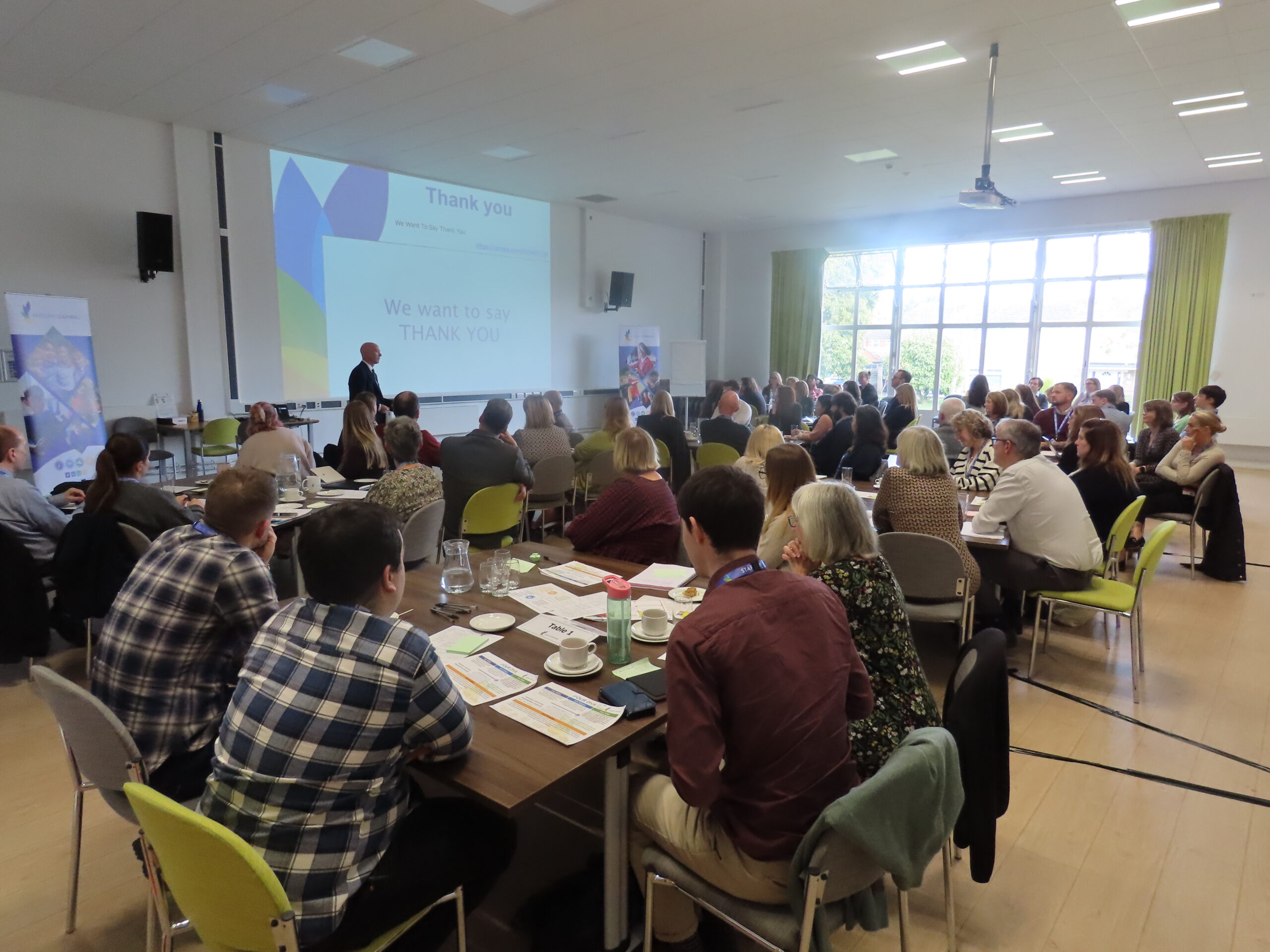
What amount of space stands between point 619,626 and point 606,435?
433 cm

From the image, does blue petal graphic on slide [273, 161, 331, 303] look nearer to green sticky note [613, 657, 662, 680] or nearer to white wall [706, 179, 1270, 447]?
green sticky note [613, 657, 662, 680]

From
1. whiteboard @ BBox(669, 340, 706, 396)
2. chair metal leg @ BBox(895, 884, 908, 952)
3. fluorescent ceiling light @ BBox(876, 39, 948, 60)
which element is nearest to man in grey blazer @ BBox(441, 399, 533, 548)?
chair metal leg @ BBox(895, 884, 908, 952)

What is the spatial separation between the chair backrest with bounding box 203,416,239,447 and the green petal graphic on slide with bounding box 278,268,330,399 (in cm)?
86

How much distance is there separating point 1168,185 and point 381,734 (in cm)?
1192


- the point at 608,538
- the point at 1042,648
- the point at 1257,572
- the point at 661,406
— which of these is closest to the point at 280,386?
the point at 661,406

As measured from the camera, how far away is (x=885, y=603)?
6.61ft

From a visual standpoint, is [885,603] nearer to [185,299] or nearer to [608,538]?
[608,538]

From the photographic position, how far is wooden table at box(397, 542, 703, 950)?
1547 mm

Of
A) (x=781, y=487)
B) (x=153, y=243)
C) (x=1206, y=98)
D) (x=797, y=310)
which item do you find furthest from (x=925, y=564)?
(x=797, y=310)

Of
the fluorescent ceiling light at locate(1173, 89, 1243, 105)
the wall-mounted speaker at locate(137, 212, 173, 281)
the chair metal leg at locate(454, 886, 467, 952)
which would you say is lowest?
the chair metal leg at locate(454, 886, 467, 952)

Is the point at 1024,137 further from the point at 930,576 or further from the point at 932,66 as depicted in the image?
the point at 930,576

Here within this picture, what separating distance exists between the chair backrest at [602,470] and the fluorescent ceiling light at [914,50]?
11.4 ft

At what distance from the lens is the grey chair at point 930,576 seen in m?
3.45

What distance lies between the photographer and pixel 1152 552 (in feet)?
11.8
